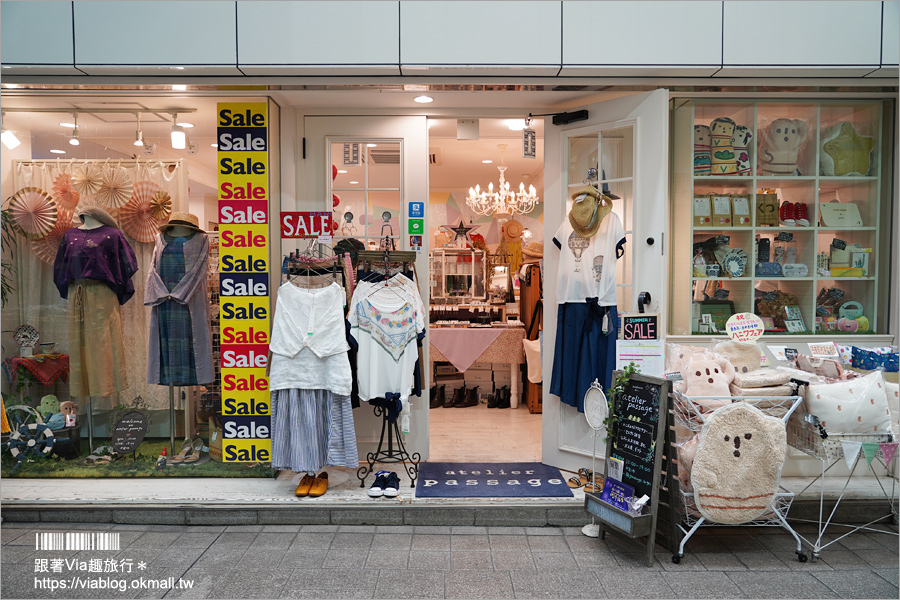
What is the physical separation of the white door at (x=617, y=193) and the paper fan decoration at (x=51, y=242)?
142 inches

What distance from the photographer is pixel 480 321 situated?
21.5 feet

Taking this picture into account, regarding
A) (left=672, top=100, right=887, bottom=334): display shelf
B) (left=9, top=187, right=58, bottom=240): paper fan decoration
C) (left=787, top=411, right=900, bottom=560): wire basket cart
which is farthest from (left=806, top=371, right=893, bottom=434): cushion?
(left=9, top=187, right=58, bottom=240): paper fan decoration

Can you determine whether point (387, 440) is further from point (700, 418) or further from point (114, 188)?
point (114, 188)

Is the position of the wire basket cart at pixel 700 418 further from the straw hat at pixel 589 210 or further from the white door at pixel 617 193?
the straw hat at pixel 589 210

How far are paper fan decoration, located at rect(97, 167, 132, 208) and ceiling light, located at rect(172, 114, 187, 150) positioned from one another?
17.1 inches

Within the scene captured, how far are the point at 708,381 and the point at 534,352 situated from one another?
2.79 m

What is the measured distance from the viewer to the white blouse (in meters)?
3.55

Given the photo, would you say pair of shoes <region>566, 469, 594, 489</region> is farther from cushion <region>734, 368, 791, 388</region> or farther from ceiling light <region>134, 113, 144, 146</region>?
ceiling light <region>134, 113, 144, 146</region>

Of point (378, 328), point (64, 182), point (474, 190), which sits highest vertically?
point (474, 190)

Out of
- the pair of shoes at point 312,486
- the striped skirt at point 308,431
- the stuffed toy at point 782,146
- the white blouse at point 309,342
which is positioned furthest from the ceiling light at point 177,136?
the stuffed toy at point 782,146

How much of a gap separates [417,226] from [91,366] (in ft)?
8.71

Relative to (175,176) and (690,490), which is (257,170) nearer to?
(175,176)

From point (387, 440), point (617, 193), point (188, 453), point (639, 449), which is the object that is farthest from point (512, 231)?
point (188, 453)

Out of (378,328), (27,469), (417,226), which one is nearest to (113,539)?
(27,469)
